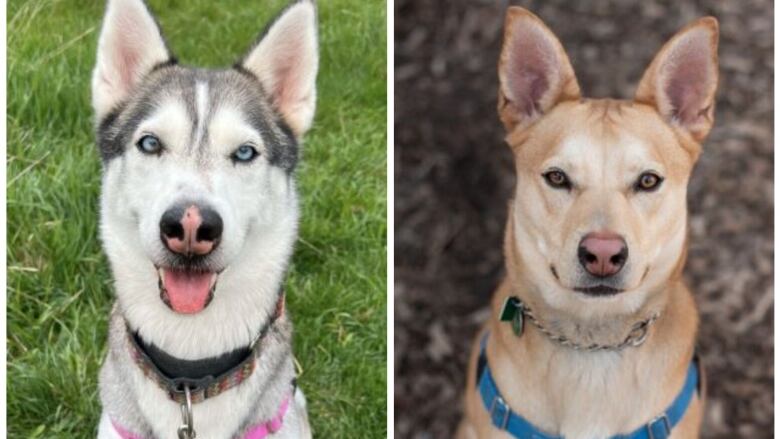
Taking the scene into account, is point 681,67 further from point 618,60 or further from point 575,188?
point 618,60

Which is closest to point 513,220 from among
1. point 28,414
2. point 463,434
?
point 463,434

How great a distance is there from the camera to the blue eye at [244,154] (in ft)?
6.20

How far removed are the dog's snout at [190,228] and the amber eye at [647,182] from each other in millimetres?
745

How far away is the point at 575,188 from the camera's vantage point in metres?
1.97

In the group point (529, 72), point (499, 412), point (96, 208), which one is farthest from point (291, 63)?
point (499, 412)

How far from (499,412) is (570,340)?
20cm

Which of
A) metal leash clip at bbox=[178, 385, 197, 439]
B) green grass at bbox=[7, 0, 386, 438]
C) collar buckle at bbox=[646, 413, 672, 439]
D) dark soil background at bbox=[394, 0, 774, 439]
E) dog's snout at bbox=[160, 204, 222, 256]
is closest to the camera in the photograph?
dog's snout at bbox=[160, 204, 222, 256]

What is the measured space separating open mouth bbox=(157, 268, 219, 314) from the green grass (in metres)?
0.41

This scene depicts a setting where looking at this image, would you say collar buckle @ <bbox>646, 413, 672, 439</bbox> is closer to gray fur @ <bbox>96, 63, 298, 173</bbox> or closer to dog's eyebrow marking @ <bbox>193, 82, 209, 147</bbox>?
gray fur @ <bbox>96, 63, 298, 173</bbox>

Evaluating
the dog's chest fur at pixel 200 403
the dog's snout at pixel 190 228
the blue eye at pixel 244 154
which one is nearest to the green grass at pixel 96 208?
the dog's chest fur at pixel 200 403

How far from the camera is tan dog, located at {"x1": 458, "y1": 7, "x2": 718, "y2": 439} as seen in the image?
76.9 inches

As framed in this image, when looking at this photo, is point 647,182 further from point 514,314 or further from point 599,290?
point 514,314

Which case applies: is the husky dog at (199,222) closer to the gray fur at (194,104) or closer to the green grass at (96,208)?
the gray fur at (194,104)

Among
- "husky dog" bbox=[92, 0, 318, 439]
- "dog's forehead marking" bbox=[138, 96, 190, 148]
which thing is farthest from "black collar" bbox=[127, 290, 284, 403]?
"dog's forehead marking" bbox=[138, 96, 190, 148]
